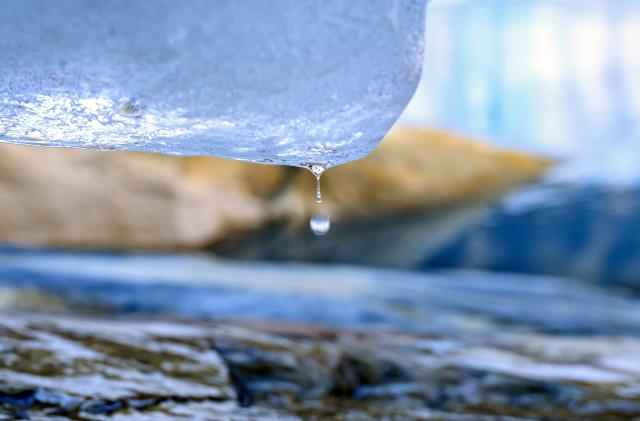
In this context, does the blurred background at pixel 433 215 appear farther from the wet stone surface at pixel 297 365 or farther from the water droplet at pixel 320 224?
the water droplet at pixel 320 224

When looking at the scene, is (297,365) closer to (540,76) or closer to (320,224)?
(320,224)

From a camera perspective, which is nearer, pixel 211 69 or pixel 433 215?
pixel 211 69

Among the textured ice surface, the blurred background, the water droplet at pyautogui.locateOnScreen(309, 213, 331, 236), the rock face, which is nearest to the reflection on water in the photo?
the blurred background

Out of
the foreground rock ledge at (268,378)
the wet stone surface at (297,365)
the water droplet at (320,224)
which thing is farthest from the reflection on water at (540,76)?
the water droplet at (320,224)

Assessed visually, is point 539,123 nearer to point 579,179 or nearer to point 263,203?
point 579,179

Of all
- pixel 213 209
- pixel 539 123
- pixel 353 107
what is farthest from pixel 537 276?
pixel 353 107

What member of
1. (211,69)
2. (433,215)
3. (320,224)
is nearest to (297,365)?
(320,224)

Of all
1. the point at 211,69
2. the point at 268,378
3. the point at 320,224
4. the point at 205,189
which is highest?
the point at 205,189

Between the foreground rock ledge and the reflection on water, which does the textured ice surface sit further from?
the reflection on water
